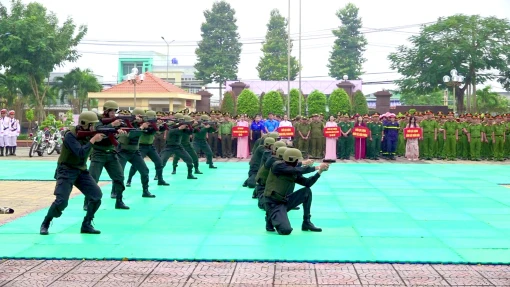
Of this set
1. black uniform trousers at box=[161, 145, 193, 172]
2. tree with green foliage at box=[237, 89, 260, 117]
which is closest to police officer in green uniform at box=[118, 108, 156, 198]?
black uniform trousers at box=[161, 145, 193, 172]

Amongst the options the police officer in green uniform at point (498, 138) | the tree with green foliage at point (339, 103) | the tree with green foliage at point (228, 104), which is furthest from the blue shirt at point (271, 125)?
the tree with green foliage at point (228, 104)

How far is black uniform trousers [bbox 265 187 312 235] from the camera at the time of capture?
980cm

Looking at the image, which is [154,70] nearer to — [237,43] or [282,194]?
[237,43]

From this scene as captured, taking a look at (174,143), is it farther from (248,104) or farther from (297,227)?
(248,104)

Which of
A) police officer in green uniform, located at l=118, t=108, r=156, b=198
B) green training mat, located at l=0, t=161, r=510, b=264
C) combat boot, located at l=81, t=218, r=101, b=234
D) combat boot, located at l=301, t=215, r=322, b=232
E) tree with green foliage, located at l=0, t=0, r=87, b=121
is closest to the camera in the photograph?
green training mat, located at l=0, t=161, r=510, b=264

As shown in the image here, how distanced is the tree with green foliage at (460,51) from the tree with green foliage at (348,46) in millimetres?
19997

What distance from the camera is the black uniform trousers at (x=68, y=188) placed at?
944cm

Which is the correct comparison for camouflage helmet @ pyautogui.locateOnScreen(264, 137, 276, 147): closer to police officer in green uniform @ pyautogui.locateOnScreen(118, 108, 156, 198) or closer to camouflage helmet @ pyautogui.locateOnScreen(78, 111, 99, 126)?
police officer in green uniform @ pyautogui.locateOnScreen(118, 108, 156, 198)

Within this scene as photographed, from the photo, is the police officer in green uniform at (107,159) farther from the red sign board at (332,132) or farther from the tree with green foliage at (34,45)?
the tree with green foliage at (34,45)

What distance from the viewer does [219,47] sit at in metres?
78.8

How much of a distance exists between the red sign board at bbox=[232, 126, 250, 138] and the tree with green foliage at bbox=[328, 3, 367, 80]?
54513 mm

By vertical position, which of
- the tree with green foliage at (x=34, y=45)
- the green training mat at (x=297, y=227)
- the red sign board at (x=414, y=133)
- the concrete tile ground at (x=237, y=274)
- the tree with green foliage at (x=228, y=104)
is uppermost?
the tree with green foliage at (x=34, y=45)

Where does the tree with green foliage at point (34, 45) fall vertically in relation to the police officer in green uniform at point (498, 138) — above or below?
above

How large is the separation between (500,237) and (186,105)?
42.4 meters
